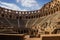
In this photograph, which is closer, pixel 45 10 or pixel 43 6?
pixel 45 10

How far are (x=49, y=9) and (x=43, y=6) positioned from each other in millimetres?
8099

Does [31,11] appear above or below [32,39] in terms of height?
above

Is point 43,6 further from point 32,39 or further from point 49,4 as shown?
point 32,39

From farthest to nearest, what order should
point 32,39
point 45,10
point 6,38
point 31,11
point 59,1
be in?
1. point 31,11
2. point 45,10
3. point 59,1
4. point 32,39
5. point 6,38

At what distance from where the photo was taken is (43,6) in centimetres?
7494

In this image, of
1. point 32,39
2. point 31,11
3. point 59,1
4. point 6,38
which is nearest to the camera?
point 6,38

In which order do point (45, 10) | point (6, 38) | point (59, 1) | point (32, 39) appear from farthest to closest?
point (45, 10) < point (59, 1) < point (32, 39) < point (6, 38)

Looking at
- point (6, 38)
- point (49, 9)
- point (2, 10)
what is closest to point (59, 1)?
point (49, 9)

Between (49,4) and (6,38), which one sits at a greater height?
(49,4)

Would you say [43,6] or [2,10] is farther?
[43,6]

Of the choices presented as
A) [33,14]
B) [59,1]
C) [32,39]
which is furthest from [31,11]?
[32,39]

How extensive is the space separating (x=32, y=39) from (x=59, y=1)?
3529 centimetres

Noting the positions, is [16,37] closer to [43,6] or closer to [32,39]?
[32,39]

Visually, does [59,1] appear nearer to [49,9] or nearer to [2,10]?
[49,9]
